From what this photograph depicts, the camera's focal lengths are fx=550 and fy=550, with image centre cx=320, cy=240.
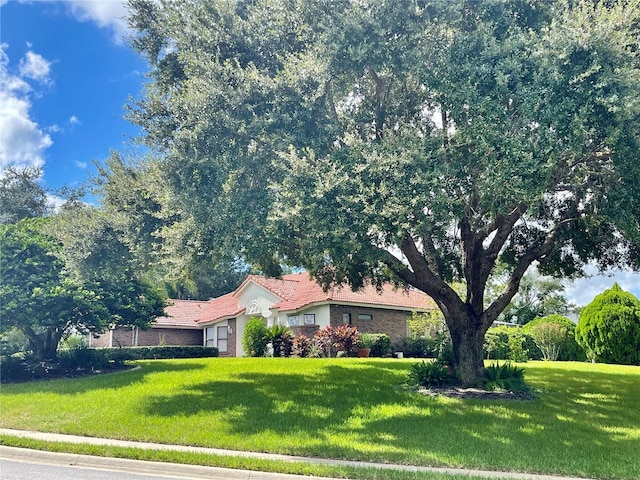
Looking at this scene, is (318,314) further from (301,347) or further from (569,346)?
(569,346)

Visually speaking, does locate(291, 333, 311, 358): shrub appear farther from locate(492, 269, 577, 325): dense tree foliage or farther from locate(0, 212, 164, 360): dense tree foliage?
locate(492, 269, 577, 325): dense tree foliage

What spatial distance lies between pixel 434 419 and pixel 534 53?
7141 millimetres

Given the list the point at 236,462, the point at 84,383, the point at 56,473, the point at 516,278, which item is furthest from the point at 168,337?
the point at 236,462

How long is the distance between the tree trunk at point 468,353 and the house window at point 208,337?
78.8 ft

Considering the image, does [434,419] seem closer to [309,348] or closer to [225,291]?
[309,348]

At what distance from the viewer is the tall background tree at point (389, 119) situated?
970cm

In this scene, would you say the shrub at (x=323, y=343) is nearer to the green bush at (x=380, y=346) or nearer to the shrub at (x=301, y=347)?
the shrub at (x=301, y=347)

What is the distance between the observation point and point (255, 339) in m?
26.3

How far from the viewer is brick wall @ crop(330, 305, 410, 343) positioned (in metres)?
26.5

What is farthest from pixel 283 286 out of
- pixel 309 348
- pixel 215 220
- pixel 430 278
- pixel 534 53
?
pixel 534 53

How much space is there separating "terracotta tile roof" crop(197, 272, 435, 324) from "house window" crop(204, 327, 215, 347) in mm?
920

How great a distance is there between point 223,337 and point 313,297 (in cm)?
989

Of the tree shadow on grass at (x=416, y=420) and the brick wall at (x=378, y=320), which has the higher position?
the brick wall at (x=378, y=320)

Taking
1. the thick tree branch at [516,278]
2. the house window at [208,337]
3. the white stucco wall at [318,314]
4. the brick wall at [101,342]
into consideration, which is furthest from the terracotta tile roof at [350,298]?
the brick wall at [101,342]
